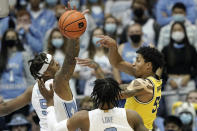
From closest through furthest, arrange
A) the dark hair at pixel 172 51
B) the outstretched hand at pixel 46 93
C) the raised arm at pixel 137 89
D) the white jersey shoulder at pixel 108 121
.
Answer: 1. the white jersey shoulder at pixel 108 121
2. the outstretched hand at pixel 46 93
3. the raised arm at pixel 137 89
4. the dark hair at pixel 172 51

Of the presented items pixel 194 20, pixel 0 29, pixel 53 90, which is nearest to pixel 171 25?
pixel 194 20

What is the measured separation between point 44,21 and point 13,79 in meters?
2.06

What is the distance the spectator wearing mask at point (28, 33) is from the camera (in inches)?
441

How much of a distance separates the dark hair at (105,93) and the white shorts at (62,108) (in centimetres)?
52

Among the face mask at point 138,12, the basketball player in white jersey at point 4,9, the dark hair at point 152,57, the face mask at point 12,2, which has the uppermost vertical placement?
the basketball player in white jersey at point 4,9

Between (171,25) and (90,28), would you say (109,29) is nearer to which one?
(90,28)

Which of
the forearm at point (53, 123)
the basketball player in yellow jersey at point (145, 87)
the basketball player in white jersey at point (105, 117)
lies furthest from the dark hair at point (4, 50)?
the basketball player in white jersey at point (105, 117)

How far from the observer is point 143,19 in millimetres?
11648

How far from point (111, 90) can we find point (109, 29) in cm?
617

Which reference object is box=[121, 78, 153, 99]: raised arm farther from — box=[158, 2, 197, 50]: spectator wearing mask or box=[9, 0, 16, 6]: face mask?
box=[9, 0, 16, 6]: face mask

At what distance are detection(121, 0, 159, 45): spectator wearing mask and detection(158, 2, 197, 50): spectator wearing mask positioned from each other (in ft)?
0.79

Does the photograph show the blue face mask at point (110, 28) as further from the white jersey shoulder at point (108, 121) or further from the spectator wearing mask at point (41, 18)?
the white jersey shoulder at point (108, 121)

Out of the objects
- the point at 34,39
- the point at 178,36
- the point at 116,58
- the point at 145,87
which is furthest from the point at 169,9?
the point at 145,87

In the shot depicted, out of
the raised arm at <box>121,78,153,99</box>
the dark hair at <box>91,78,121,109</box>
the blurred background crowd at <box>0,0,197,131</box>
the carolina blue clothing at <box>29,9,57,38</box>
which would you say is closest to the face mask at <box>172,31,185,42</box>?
the blurred background crowd at <box>0,0,197,131</box>
